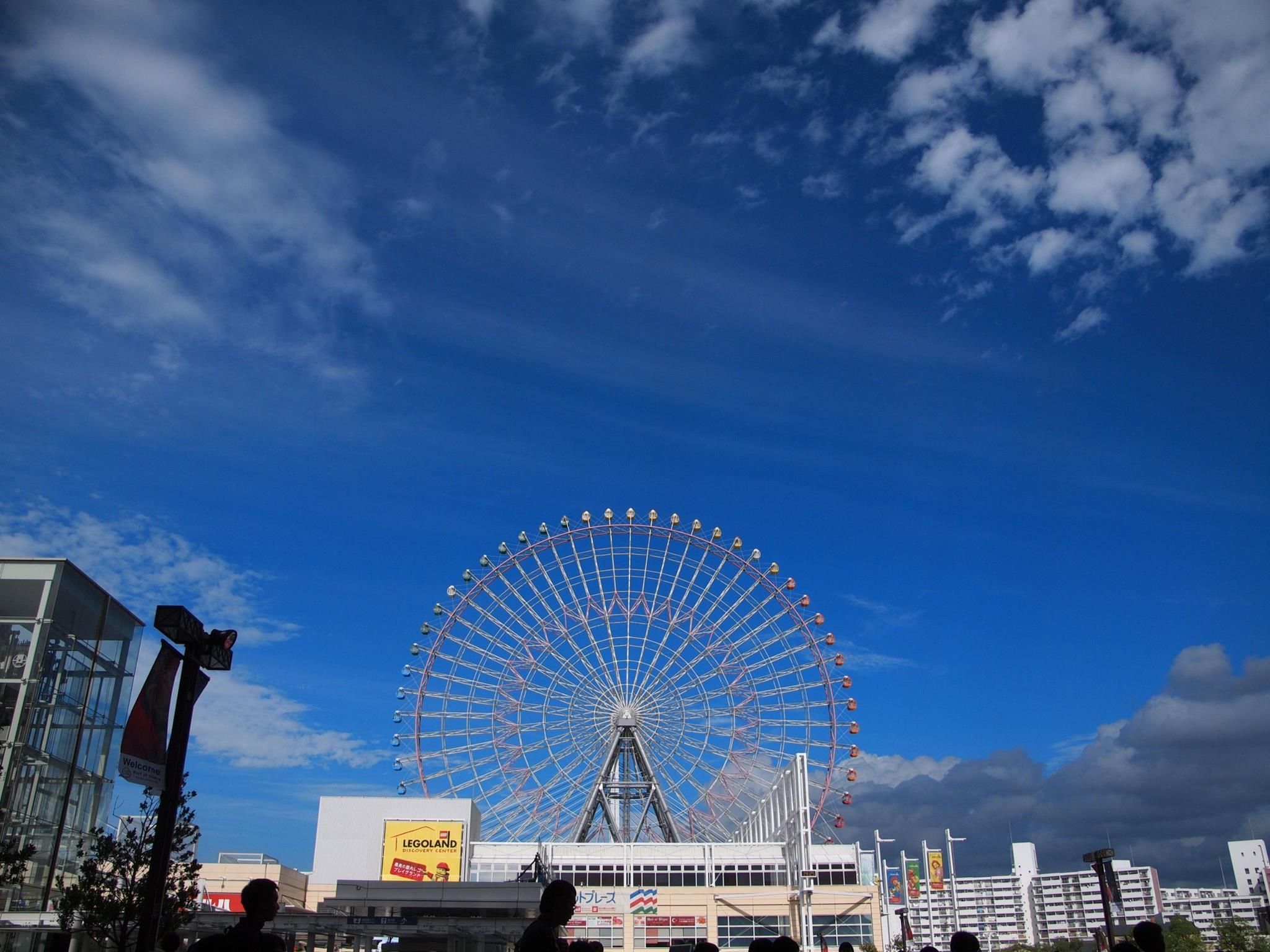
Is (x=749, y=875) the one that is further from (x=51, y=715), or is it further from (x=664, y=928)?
(x=51, y=715)

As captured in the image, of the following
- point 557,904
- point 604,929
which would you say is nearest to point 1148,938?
point 557,904

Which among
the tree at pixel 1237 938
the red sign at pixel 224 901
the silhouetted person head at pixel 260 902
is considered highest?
the silhouetted person head at pixel 260 902

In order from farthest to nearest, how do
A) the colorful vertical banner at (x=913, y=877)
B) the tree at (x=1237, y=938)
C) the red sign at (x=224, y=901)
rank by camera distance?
the colorful vertical banner at (x=913, y=877) < the tree at (x=1237, y=938) < the red sign at (x=224, y=901)

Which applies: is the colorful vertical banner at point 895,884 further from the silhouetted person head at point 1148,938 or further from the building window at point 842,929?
the silhouetted person head at point 1148,938

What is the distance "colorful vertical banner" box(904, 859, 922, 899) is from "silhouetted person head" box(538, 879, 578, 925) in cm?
8723

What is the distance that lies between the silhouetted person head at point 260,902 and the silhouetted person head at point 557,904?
7.25ft

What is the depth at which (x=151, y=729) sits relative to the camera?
17.7m

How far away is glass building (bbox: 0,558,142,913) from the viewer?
31.7 m

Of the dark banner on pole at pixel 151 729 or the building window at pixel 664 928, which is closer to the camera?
the dark banner on pole at pixel 151 729

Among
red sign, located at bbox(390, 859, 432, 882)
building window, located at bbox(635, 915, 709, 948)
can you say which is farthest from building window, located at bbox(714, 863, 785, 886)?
red sign, located at bbox(390, 859, 432, 882)

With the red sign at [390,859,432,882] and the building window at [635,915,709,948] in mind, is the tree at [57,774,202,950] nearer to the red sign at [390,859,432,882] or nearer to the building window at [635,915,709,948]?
the red sign at [390,859,432,882]

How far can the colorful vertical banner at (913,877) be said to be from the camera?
8900 centimetres

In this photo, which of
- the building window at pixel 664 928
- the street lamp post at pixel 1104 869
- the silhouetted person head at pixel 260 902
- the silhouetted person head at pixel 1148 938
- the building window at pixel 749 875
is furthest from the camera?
the building window at pixel 749 875

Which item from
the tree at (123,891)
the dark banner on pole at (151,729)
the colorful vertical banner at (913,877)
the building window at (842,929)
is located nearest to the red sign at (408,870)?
→ the building window at (842,929)
